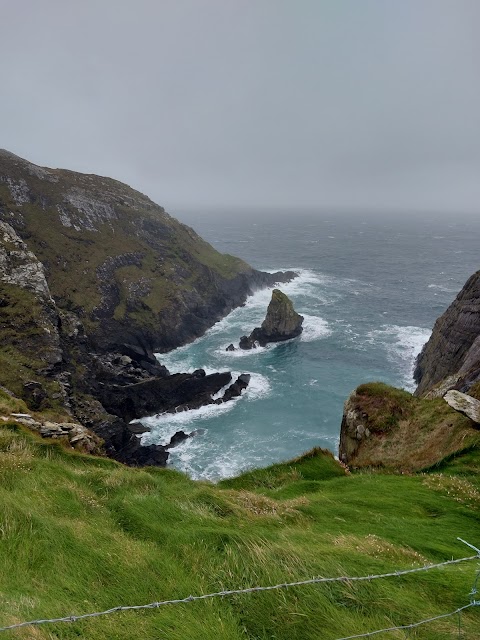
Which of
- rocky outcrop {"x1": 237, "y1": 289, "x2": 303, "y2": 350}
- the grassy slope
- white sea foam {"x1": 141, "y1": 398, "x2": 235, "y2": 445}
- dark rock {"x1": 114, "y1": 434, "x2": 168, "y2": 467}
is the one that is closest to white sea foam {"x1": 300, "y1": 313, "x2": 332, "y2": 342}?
rocky outcrop {"x1": 237, "y1": 289, "x2": 303, "y2": 350}

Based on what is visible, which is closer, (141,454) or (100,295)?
(141,454)

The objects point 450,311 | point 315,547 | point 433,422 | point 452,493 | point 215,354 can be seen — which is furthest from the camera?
point 215,354

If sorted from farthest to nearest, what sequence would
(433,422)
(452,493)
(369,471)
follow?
(433,422) < (369,471) < (452,493)

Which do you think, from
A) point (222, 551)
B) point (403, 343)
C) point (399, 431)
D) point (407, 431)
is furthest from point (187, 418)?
point (222, 551)

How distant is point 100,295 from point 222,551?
275 feet

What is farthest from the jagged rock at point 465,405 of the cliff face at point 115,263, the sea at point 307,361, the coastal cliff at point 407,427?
the cliff face at point 115,263

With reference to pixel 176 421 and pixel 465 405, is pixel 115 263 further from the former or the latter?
pixel 465 405

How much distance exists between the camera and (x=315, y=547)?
26.3 feet

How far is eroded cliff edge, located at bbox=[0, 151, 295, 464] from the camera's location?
49.5 meters

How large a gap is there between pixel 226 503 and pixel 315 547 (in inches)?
158

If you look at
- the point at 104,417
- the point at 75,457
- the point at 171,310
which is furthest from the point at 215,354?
the point at 75,457

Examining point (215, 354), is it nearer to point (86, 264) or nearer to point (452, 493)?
point (86, 264)

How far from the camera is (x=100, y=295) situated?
84812 mm

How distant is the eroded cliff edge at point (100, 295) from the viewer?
49469 millimetres
